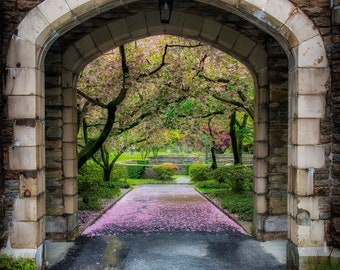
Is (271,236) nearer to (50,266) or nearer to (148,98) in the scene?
(50,266)

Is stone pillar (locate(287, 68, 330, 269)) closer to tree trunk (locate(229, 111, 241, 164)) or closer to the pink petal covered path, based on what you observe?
the pink petal covered path

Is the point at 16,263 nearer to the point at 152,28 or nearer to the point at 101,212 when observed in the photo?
the point at 152,28

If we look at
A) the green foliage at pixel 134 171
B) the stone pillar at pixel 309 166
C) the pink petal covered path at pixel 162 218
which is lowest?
the green foliage at pixel 134 171

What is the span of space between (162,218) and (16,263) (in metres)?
4.50

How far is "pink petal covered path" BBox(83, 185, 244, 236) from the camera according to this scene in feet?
23.2

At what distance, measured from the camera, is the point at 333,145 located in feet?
13.8

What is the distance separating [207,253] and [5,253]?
8.95 ft

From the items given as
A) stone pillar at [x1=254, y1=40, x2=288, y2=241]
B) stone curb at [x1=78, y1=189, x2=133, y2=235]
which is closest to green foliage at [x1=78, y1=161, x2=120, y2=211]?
stone curb at [x1=78, y1=189, x2=133, y2=235]

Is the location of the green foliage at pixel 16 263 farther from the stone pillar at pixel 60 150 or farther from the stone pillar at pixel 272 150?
the stone pillar at pixel 272 150

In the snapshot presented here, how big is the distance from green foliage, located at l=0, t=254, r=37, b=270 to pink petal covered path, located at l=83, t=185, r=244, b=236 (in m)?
2.59

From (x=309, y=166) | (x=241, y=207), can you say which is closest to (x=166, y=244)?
(x=309, y=166)

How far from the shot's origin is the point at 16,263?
4.00 meters

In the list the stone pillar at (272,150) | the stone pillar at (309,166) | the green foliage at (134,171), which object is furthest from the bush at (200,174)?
the stone pillar at (309,166)

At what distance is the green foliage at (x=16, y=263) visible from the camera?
3968 millimetres
